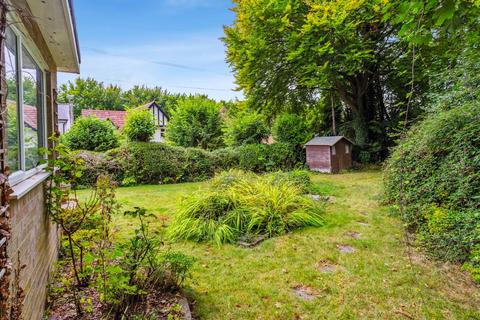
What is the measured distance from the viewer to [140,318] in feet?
7.36

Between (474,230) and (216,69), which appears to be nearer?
(474,230)

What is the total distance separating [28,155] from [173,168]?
27.0 feet

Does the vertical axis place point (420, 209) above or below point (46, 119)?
below

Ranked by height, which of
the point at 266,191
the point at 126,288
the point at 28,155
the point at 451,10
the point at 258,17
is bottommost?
the point at 126,288

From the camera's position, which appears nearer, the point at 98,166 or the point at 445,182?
the point at 445,182

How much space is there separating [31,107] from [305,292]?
3.36 m

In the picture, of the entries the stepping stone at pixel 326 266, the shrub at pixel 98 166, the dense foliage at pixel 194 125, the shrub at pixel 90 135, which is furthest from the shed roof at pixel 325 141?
the stepping stone at pixel 326 266

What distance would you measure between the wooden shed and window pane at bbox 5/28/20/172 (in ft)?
35.4

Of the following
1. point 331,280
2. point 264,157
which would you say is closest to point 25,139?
point 331,280

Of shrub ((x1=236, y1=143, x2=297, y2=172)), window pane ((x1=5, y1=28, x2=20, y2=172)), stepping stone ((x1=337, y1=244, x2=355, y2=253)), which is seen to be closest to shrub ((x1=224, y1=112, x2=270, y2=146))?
shrub ((x1=236, y1=143, x2=297, y2=172))

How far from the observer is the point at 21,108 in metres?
2.23

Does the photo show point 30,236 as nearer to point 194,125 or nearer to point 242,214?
point 242,214

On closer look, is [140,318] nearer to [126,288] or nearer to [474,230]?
[126,288]

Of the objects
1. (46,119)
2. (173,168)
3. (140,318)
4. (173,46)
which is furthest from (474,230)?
(173,46)
